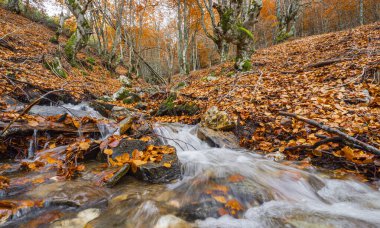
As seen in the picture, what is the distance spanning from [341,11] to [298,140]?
112ft

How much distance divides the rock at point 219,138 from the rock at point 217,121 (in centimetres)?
13

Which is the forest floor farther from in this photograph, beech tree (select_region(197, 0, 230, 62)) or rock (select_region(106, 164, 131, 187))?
beech tree (select_region(197, 0, 230, 62))

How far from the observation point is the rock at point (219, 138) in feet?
13.1

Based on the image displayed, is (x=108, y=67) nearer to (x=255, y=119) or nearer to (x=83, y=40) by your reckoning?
(x=83, y=40)

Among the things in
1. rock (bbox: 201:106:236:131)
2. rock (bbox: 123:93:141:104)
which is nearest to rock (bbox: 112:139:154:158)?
rock (bbox: 201:106:236:131)

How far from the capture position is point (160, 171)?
2.63 meters

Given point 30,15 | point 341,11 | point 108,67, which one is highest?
point 341,11

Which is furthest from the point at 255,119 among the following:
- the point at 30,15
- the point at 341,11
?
the point at 341,11

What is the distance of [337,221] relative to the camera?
5.98 feet

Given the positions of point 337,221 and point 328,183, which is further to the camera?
point 328,183

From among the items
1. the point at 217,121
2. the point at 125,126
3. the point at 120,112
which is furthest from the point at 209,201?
the point at 120,112

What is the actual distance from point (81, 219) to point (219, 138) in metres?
2.85

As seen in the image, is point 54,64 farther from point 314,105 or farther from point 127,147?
point 314,105

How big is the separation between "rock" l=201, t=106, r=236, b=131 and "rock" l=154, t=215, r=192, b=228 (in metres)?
2.66
